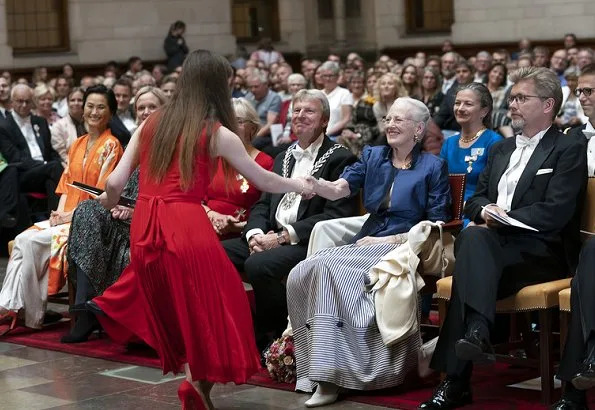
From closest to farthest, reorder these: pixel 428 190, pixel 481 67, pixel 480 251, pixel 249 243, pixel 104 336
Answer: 1. pixel 480 251
2. pixel 428 190
3. pixel 249 243
4. pixel 104 336
5. pixel 481 67

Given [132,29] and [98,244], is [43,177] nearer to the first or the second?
[98,244]

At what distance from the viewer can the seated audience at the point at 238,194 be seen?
652 cm

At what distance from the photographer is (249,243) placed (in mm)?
6074

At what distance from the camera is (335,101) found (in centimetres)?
1102

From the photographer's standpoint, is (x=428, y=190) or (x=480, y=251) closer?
(x=480, y=251)

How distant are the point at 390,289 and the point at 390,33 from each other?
15.9m

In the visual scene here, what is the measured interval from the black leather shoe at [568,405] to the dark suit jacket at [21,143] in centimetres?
638

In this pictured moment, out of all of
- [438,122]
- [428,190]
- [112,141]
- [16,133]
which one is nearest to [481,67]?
[438,122]

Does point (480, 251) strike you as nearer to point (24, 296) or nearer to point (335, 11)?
point (24, 296)

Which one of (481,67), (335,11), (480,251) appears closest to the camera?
(480,251)

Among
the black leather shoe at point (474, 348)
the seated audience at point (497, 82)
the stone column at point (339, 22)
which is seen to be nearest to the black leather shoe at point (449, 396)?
the black leather shoe at point (474, 348)

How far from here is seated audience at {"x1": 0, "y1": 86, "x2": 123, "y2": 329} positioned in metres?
6.95

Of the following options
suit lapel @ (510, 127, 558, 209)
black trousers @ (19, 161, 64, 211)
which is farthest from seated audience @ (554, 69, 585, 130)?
suit lapel @ (510, 127, 558, 209)

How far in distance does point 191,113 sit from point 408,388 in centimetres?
157
